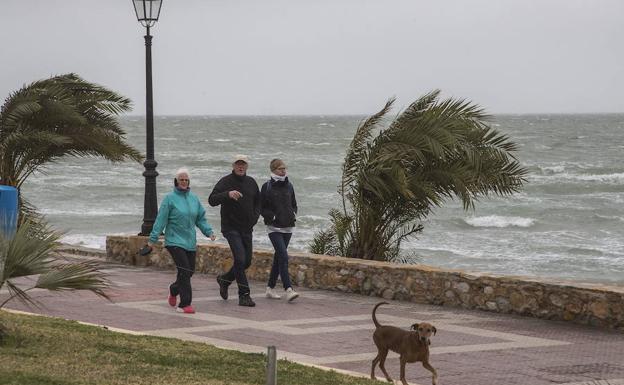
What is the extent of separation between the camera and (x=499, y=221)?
44656 mm

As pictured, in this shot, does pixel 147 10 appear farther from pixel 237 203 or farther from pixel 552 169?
pixel 552 169

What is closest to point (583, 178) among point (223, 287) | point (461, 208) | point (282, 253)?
point (461, 208)

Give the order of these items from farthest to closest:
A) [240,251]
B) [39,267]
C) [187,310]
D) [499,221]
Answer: [499,221]
[240,251]
[187,310]
[39,267]

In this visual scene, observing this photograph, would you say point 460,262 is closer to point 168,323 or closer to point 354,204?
point 354,204

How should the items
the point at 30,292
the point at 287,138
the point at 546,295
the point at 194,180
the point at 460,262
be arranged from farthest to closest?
1. the point at 287,138
2. the point at 194,180
3. the point at 460,262
4. the point at 30,292
5. the point at 546,295

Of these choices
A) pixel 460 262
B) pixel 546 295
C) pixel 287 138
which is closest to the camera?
pixel 546 295

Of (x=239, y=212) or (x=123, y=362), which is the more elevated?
(x=239, y=212)

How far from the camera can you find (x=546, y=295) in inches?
527

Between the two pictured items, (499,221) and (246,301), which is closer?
(246,301)

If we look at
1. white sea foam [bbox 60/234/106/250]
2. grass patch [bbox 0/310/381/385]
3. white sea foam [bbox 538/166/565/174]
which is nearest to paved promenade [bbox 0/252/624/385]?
A: grass patch [bbox 0/310/381/385]

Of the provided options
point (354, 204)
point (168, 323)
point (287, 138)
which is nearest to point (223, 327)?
point (168, 323)

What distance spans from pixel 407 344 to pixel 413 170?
342 inches

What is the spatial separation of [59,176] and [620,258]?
4032 cm

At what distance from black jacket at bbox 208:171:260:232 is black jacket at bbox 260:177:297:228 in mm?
267
